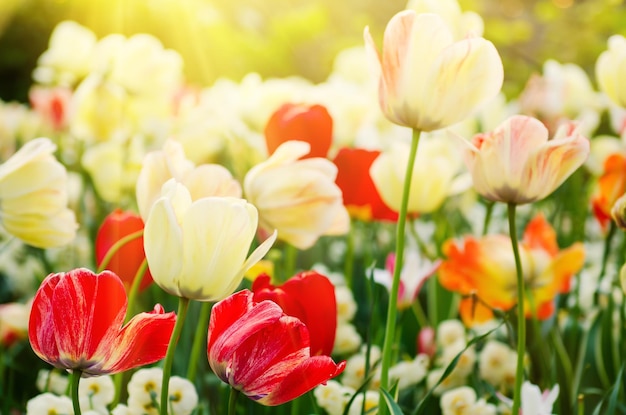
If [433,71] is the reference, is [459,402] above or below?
below

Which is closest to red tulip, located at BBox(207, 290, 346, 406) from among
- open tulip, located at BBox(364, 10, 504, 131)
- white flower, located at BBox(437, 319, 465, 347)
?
open tulip, located at BBox(364, 10, 504, 131)

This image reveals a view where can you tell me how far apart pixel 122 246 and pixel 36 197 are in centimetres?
9

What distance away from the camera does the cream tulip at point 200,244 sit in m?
0.51

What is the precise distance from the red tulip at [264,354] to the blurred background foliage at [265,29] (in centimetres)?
226

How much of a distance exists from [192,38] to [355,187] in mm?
2767

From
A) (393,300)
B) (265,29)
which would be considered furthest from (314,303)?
(265,29)

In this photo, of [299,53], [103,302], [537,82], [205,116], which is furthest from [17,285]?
[299,53]

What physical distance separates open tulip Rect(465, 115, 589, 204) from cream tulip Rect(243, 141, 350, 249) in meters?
0.15

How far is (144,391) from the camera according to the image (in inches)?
27.8

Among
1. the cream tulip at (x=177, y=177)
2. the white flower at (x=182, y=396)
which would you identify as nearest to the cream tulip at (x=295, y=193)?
the cream tulip at (x=177, y=177)

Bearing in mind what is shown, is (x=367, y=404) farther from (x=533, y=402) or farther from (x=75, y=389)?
(x=75, y=389)

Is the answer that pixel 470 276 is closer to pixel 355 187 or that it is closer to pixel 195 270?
pixel 355 187

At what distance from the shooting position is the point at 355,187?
3.29ft

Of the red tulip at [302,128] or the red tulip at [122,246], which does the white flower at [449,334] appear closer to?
the red tulip at [302,128]
